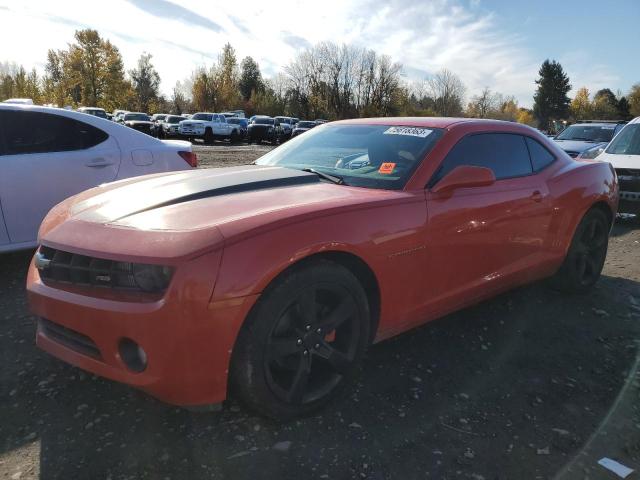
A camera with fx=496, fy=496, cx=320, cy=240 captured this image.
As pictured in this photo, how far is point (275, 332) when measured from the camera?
2.30 m

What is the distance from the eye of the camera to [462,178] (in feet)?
9.39

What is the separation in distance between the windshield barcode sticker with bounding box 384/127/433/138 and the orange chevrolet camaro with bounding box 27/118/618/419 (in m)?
0.02

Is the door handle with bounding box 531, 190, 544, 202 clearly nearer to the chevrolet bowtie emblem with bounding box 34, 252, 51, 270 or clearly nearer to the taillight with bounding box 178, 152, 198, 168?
the chevrolet bowtie emblem with bounding box 34, 252, 51, 270

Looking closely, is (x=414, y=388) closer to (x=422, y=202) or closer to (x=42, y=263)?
(x=422, y=202)

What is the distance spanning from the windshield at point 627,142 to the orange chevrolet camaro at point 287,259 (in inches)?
224

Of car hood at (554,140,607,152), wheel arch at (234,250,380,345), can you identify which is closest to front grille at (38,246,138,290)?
wheel arch at (234,250,380,345)

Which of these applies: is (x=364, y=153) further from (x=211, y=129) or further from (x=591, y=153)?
(x=211, y=129)

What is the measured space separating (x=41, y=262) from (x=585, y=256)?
13.5 feet

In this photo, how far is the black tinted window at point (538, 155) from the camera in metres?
3.82

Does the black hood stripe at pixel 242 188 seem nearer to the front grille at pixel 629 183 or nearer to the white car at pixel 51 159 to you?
the white car at pixel 51 159

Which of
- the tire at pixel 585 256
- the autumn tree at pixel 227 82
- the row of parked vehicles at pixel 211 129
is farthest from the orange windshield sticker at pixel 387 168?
the autumn tree at pixel 227 82

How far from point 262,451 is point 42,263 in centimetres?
136

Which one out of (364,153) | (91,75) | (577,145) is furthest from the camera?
(91,75)

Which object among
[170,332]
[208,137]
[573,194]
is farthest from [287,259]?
[208,137]
